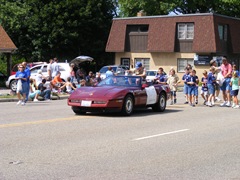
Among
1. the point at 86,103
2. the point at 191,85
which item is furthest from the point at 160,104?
→ the point at 191,85

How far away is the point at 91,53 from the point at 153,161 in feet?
147

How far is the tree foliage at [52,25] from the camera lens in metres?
48.9

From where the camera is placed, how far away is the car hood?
51.1 feet

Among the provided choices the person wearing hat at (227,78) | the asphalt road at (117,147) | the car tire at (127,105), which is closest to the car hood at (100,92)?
the car tire at (127,105)

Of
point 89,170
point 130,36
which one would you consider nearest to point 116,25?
point 130,36

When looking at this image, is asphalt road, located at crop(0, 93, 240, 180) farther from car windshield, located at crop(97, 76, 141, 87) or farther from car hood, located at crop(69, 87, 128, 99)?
car windshield, located at crop(97, 76, 141, 87)

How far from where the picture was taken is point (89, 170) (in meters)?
8.03

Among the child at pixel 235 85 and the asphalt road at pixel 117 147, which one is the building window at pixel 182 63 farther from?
the asphalt road at pixel 117 147

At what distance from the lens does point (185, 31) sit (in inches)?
1886

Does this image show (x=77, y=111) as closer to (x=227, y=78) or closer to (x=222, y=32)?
(x=227, y=78)

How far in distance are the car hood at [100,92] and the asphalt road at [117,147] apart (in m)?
0.67

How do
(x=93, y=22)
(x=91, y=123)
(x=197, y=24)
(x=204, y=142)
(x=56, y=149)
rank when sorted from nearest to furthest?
(x=56, y=149)
(x=204, y=142)
(x=91, y=123)
(x=197, y=24)
(x=93, y=22)

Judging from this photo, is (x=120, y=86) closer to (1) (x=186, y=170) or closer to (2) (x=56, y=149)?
(2) (x=56, y=149)

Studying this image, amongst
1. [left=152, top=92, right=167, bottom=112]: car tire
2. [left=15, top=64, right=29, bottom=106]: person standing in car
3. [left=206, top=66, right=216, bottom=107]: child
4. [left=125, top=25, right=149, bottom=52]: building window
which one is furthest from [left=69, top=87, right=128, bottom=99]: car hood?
[left=125, top=25, right=149, bottom=52]: building window
